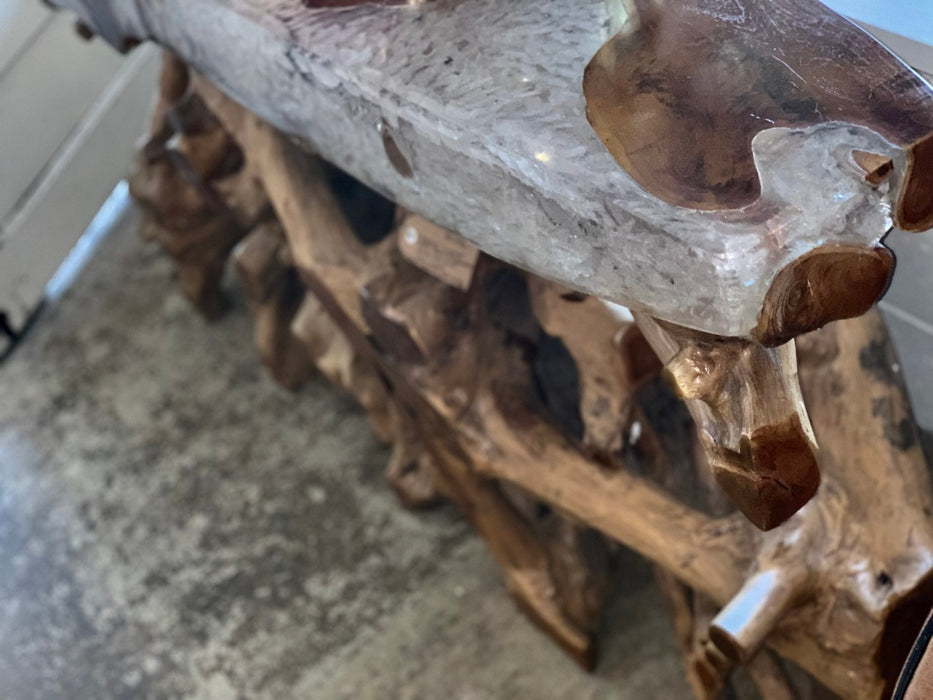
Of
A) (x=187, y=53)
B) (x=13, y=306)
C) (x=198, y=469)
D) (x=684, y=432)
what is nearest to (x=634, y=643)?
(x=684, y=432)

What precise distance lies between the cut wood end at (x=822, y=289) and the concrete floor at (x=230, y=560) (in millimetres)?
841

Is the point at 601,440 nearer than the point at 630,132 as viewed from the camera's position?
No

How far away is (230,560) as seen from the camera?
5.68 ft

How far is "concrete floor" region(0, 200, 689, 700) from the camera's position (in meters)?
1.53

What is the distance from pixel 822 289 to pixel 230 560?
49.4 inches

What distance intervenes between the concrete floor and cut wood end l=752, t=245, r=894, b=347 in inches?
33.1

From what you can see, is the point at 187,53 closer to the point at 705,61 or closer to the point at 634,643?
the point at 705,61

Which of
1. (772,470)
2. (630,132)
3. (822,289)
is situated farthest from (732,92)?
(772,470)

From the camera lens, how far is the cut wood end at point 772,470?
820 millimetres

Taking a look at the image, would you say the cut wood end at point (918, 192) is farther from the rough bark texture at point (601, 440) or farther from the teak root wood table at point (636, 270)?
the rough bark texture at point (601, 440)

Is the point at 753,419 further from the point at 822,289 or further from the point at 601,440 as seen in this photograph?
the point at 601,440

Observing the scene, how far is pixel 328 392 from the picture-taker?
202 cm

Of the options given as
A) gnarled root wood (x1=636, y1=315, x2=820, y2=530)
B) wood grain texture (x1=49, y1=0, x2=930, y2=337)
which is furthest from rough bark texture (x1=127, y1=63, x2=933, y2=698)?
wood grain texture (x1=49, y1=0, x2=930, y2=337)

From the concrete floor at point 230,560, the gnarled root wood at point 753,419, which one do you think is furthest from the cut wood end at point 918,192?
the concrete floor at point 230,560
